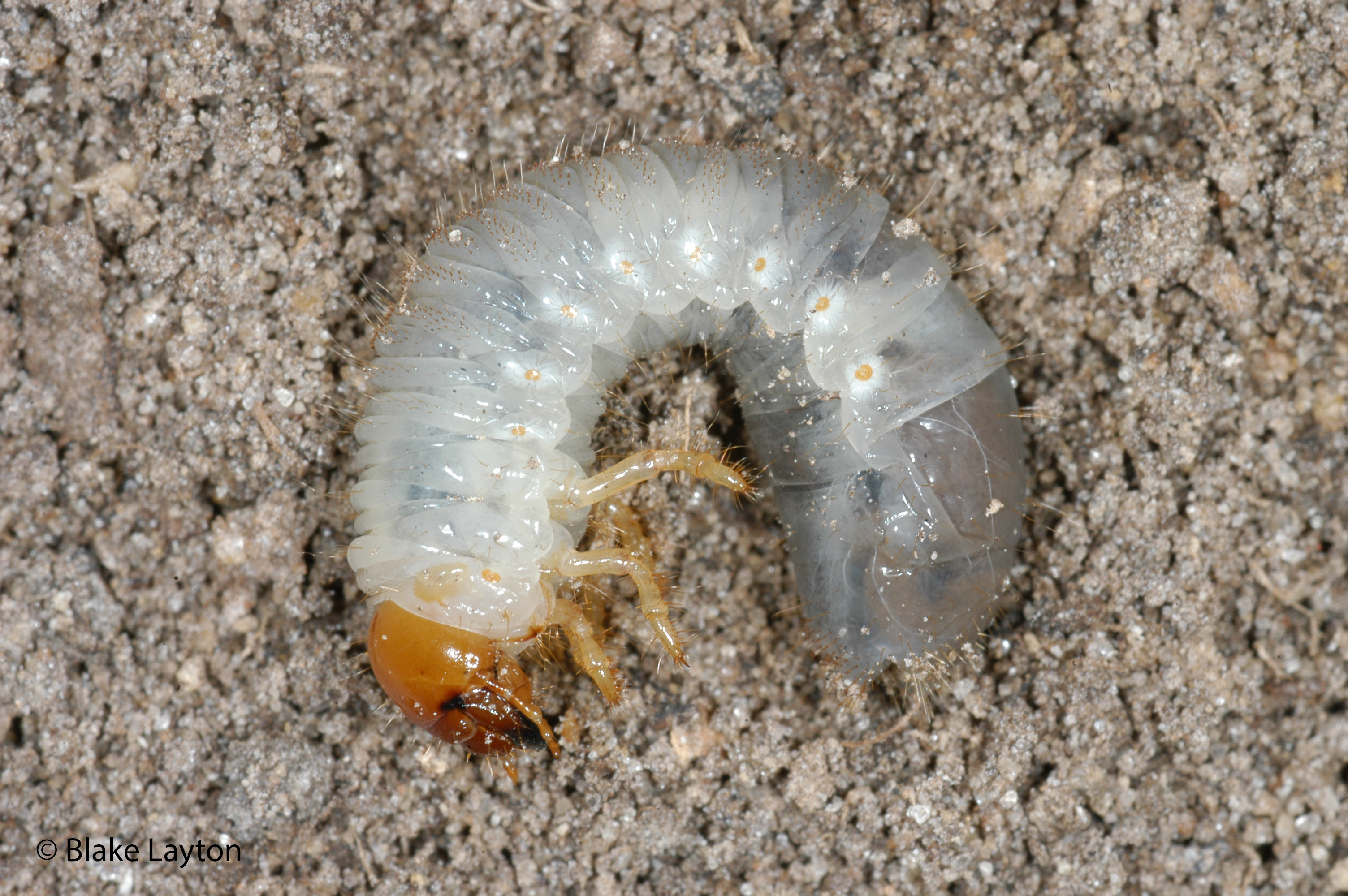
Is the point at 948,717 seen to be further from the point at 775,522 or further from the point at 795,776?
the point at 775,522

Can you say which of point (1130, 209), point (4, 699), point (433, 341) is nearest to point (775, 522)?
point (433, 341)

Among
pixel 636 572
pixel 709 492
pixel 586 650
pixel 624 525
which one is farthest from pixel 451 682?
pixel 709 492

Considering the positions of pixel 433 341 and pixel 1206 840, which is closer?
pixel 433 341

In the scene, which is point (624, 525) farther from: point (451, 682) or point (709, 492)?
point (451, 682)

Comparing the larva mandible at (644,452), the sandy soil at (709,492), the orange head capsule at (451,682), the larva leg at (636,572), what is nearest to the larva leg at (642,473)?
the larva mandible at (644,452)

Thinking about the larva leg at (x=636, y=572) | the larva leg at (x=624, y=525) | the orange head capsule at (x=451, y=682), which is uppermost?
the larva leg at (x=624, y=525)

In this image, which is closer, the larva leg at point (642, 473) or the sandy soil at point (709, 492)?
the larva leg at point (642, 473)

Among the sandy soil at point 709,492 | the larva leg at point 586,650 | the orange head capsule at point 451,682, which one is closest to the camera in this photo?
the orange head capsule at point 451,682

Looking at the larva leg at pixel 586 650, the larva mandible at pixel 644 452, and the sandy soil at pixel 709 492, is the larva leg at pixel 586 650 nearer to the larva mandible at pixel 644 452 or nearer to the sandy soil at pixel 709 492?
the larva mandible at pixel 644 452

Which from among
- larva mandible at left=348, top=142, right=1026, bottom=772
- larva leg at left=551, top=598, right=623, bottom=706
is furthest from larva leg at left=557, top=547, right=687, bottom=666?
larva leg at left=551, top=598, right=623, bottom=706
